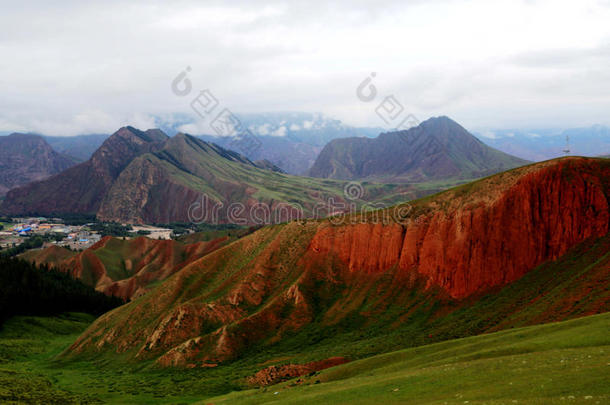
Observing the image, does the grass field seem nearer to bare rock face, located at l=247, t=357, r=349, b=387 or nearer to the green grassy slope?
the green grassy slope

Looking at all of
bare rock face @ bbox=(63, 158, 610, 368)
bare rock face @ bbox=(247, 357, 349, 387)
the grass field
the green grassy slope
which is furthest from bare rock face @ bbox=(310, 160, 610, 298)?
the green grassy slope

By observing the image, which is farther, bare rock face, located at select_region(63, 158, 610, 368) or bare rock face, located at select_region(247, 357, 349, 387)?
bare rock face, located at select_region(63, 158, 610, 368)

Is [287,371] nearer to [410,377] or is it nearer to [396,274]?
[410,377]

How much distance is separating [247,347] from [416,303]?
1290 inches

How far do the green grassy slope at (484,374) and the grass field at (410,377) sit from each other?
0.07m

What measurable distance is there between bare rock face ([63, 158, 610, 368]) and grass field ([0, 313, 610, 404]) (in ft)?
27.5

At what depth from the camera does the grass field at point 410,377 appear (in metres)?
26.9

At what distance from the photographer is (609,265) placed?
200 feet

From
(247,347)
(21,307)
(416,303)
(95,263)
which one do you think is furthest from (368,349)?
(95,263)

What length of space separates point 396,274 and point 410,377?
50991 millimetres

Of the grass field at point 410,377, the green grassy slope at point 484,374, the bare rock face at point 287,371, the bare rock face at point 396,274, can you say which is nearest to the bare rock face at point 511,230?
the bare rock face at point 396,274

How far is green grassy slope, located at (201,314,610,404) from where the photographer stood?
25.7 meters

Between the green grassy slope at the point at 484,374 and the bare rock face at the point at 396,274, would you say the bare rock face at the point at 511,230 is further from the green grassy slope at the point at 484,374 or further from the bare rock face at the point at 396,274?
the green grassy slope at the point at 484,374

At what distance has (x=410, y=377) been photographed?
122 feet
